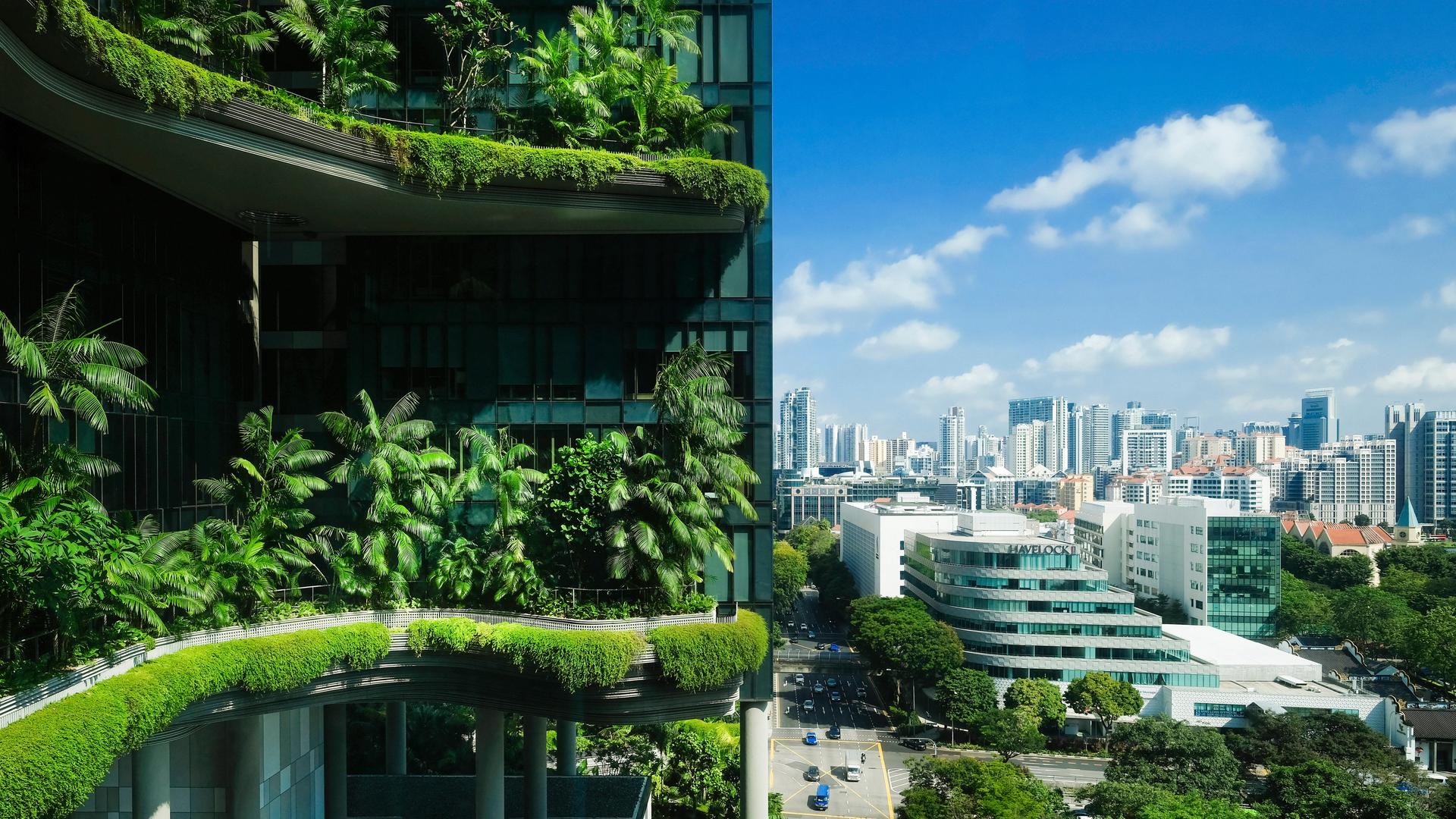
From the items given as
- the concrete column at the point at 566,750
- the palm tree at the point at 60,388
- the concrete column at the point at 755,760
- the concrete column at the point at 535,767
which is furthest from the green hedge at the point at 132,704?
the concrete column at the point at 566,750

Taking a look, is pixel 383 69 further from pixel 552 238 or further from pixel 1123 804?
pixel 1123 804

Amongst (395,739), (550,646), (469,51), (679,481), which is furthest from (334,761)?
(469,51)

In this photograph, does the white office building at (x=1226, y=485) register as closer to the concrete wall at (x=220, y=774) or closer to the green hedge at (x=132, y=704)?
the concrete wall at (x=220, y=774)

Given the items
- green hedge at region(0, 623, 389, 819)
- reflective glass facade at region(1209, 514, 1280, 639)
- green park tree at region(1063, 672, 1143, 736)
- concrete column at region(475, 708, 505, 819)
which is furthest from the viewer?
reflective glass facade at region(1209, 514, 1280, 639)

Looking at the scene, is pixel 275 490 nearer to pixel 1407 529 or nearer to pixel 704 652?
pixel 704 652

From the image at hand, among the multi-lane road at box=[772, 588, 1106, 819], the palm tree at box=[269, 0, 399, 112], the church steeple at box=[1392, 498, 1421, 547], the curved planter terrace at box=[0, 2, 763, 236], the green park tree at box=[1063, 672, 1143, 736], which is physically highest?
the palm tree at box=[269, 0, 399, 112]

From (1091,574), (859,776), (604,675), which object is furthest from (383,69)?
(1091,574)

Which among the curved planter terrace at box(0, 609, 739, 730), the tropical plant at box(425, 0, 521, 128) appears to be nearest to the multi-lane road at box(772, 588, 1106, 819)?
the curved planter terrace at box(0, 609, 739, 730)

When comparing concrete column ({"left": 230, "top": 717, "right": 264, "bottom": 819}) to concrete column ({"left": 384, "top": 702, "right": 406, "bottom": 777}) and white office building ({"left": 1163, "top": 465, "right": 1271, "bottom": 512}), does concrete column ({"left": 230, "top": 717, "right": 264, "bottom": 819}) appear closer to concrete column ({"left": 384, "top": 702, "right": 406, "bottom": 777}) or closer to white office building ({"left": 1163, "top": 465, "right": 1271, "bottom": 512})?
concrete column ({"left": 384, "top": 702, "right": 406, "bottom": 777})
